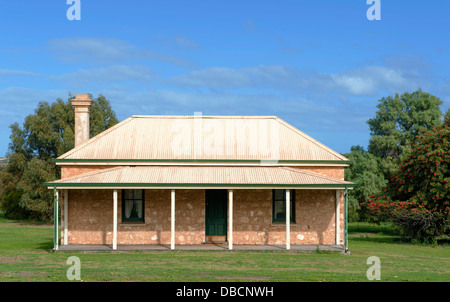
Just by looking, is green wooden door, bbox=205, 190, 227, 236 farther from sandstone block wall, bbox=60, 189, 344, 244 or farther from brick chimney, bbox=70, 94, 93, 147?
brick chimney, bbox=70, 94, 93, 147

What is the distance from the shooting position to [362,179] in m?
45.7

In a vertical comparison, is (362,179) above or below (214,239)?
above

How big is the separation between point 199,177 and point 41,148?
2974 cm

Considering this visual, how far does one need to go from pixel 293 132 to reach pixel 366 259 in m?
7.15

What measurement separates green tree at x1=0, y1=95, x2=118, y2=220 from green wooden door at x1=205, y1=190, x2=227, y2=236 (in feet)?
80.4

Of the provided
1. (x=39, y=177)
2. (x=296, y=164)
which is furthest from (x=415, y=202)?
(x=39, y=177)

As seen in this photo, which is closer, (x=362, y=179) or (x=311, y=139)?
(x=311, y=139)

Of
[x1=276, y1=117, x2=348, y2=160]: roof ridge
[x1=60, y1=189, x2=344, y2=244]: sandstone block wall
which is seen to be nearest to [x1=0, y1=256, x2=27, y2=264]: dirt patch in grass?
[x1=60, y1=189, x2=344, y2=244]: sandstone block wall

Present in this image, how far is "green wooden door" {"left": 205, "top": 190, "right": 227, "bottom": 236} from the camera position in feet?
77.3

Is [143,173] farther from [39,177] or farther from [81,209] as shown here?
[39,177]

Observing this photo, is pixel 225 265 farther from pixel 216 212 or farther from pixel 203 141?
pixel 203 141

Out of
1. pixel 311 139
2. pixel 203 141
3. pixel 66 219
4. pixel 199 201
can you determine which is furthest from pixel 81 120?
pixel 311 139

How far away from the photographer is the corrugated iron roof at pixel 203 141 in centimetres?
2394
